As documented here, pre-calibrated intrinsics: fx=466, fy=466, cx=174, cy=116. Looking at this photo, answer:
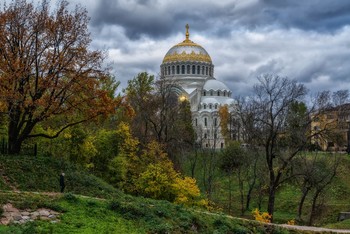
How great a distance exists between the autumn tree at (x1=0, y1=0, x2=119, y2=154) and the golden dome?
6786 centimetres

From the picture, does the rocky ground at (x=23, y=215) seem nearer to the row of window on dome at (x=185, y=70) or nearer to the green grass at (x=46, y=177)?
the green grass at (x=46, y=177)

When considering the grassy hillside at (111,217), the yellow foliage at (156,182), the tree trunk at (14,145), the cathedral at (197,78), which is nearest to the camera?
the grassy hillside at (111,217)

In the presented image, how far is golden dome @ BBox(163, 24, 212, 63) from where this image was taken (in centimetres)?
9131

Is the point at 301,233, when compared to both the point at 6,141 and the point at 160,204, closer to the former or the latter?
the point at 160,204

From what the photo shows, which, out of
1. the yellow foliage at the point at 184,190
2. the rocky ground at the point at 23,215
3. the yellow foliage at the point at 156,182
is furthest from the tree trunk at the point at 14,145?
the rocky ground at the point at 23,215

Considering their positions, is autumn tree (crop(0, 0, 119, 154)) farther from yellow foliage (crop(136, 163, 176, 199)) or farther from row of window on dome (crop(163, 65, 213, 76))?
row of window on dome (crop(163, 65, 213, 76))

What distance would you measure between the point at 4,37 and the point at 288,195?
2918 centimetres

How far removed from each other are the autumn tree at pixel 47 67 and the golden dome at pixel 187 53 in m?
67.9

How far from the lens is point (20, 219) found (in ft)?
40.9

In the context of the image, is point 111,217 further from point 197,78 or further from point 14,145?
point 197,78

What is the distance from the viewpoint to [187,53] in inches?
3617

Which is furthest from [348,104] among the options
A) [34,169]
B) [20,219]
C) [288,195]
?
[20,219]

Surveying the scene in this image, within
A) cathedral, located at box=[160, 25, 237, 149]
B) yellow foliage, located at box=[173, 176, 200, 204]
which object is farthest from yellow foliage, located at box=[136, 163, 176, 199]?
cathedral, located at box=[160, 25, 237, 149]

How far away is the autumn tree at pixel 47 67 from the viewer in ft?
73.1
